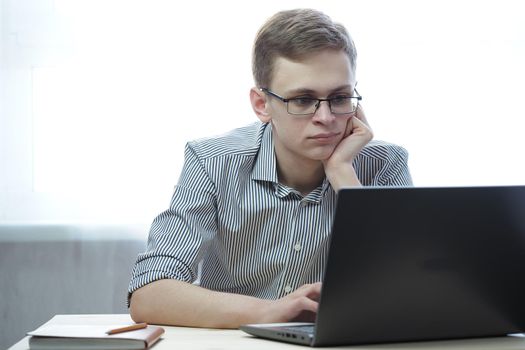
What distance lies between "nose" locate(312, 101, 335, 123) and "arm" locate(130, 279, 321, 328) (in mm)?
397

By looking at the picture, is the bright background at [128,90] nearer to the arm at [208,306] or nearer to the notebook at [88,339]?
the arm at [208,306]

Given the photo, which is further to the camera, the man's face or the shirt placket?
the shirt placket

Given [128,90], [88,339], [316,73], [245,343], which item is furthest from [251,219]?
[128,90]

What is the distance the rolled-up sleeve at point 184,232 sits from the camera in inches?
64.2

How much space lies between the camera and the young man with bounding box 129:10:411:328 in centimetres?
169

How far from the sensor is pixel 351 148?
179 centimetres

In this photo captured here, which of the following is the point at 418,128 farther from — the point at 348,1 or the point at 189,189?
the point at 189,189

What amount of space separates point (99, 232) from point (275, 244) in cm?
114

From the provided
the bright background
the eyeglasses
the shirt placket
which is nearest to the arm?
the shirt placket

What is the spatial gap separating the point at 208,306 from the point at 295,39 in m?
0.62

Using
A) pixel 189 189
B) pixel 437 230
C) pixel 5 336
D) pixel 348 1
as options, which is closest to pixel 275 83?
pixel 189 189

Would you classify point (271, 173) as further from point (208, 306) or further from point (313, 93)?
point (208, 306)

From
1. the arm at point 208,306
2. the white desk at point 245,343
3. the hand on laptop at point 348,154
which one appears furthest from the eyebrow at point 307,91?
the white desk at point 245,343

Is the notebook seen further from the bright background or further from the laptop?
the bright background
